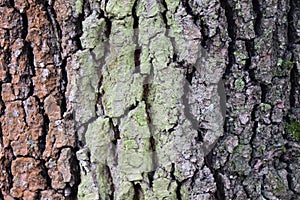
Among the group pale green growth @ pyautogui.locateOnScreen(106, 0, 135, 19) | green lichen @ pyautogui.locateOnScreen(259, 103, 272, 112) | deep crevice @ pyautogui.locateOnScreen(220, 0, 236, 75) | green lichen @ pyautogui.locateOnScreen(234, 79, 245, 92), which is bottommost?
green lichen @ pyautogui.locateOnScreen(259, 103, 272, 112)

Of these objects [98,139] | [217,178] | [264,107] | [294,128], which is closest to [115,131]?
[98,139]

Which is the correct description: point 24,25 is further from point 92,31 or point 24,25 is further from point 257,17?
point 257,17

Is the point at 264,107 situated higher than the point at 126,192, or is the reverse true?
the point at 264,107

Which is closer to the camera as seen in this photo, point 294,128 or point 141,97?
point 141,97

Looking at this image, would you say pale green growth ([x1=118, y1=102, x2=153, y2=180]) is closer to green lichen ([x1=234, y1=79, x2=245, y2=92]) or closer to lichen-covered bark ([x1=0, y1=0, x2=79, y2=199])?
lichen-covered bark ([x1=0, y1=0, x2=79, y2=199])

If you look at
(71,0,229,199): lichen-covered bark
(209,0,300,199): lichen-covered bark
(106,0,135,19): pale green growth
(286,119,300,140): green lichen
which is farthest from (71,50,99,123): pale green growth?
(286,119,300,140): green lichen

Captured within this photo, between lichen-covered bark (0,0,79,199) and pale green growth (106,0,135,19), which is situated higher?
pale green growth (106,0,135,19)
